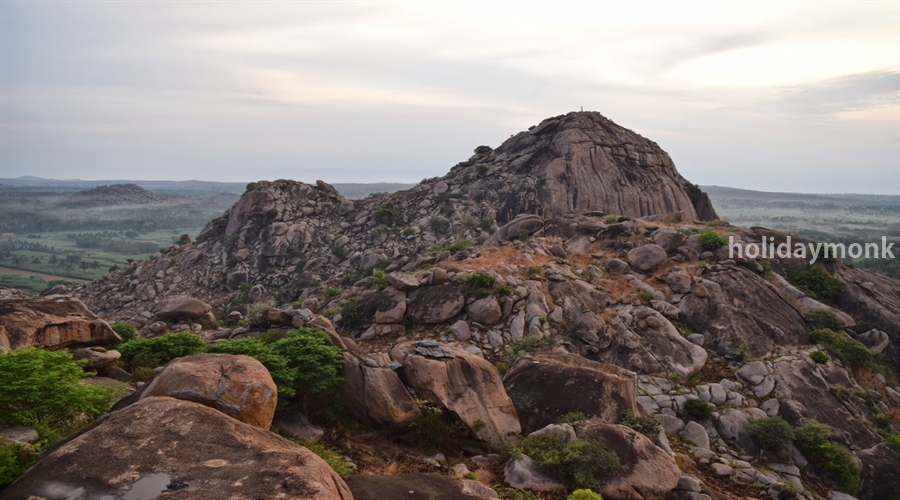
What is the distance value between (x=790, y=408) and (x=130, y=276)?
123 ft

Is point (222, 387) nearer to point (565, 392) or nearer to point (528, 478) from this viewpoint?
point (528, 478)

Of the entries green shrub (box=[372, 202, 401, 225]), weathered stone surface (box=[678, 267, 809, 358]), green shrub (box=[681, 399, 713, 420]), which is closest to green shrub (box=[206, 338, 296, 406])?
green shrub (box=[681, 399, 713, 420])

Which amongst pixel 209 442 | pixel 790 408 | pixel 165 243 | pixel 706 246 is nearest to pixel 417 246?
pixel 706 246

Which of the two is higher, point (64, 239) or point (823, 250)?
point (823, 250)

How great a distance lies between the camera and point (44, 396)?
8.61m

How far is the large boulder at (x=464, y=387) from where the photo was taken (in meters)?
12.4

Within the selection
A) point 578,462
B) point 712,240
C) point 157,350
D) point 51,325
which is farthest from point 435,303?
point 712,240

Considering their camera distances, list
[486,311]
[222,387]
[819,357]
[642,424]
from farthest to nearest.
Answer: [486,311], [819,357], [642,424], [222,387]

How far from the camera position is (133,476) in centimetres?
593

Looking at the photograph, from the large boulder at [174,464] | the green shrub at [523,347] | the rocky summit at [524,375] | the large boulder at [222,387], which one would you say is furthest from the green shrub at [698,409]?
the large boulder at [222,387]

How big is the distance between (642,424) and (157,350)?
1315 centimetres

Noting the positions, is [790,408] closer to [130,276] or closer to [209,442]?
[209,442]

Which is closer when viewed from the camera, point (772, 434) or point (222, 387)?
point (222, 387)

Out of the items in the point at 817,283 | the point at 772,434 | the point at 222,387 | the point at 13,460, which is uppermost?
the point at 817,283
